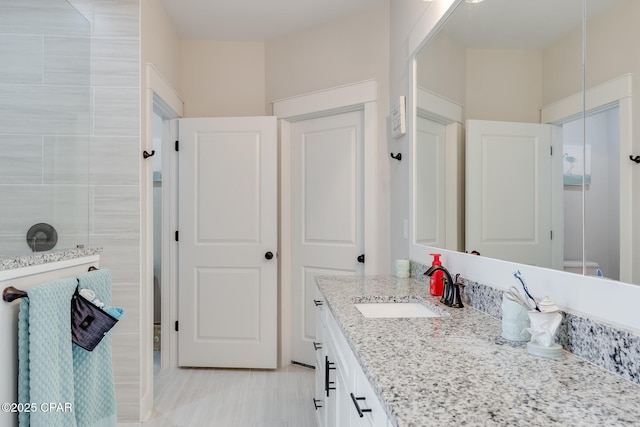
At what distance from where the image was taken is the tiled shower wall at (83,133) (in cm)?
145

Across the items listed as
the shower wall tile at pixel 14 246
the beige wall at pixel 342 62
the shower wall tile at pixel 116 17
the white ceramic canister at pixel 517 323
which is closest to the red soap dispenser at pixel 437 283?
the white ceramic canister at pixel 517 323

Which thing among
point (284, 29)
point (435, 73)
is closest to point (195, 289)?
point (284, 29)

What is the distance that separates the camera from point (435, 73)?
1.91 m

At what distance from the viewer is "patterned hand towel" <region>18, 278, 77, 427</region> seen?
48.9 inches

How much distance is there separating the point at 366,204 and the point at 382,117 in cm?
60

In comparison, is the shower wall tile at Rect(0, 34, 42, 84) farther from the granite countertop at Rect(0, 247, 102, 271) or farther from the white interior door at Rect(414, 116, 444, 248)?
the white interior door at Rect(414, 116, 444, 248)

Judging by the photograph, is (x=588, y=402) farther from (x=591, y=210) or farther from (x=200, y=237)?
(x=200, y=237)

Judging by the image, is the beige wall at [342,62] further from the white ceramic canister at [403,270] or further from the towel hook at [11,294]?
the towel hook at [11,294]

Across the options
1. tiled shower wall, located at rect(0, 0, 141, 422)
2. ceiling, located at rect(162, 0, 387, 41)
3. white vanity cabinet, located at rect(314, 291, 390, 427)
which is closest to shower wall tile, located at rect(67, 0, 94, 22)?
tiled shower wall, located at rect(0, 0, 141, 422)

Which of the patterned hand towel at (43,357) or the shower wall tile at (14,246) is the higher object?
the shower wall tile at (14,246)

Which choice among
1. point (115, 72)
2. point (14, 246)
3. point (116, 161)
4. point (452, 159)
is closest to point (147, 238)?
point (116, 161)

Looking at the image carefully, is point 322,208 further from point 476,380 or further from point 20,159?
point 476,380

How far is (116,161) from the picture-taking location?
2.28 metres

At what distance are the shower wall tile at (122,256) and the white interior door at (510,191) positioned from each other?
1.75 metres
